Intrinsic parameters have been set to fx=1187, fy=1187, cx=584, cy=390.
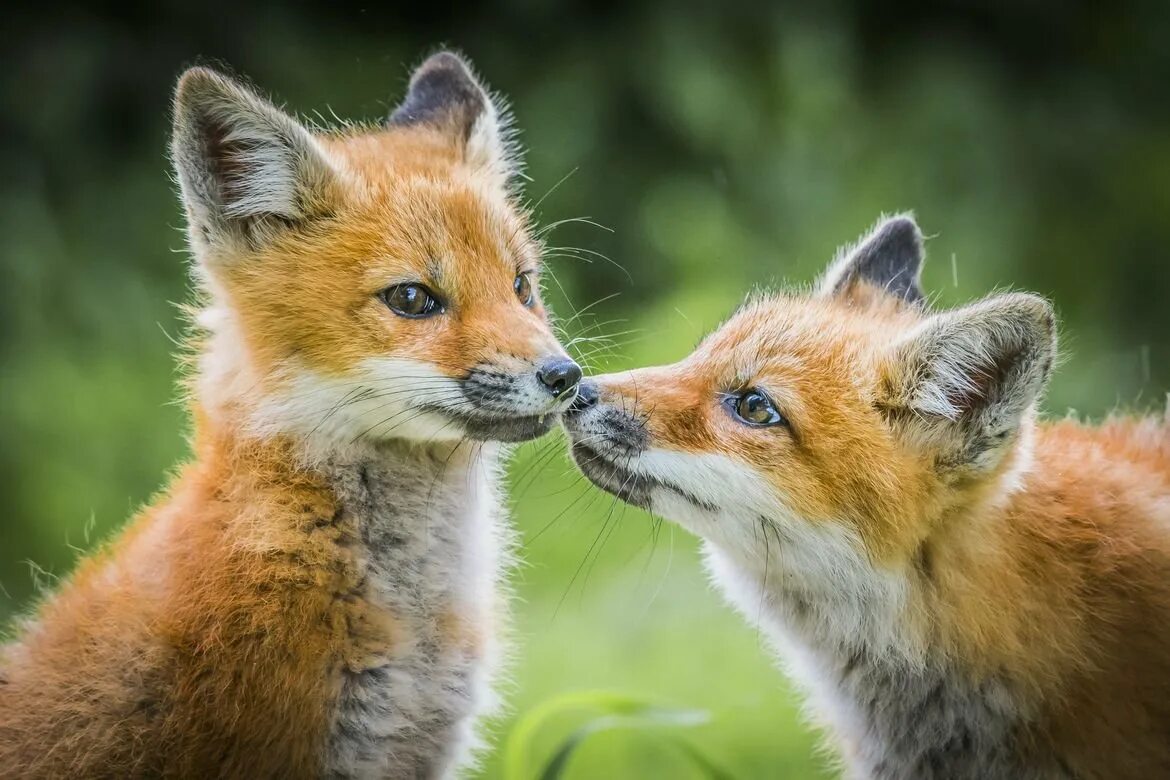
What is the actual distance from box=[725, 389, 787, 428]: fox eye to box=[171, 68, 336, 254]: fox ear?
0.95 metres

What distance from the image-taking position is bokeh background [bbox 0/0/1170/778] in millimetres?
3291

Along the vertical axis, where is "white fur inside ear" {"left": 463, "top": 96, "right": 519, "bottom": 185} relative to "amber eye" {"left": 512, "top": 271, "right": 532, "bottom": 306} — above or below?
above

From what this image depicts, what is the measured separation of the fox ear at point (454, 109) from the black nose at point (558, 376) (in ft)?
2.47

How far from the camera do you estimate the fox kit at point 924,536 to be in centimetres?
223

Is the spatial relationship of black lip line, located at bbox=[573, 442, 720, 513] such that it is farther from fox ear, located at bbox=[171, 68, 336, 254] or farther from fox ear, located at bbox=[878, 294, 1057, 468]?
fox ear, located at bbox=[171, 68, 336, 254]

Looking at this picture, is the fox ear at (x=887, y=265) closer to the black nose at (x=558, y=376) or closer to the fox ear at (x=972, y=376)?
the fox ear at (x=972, y=376)

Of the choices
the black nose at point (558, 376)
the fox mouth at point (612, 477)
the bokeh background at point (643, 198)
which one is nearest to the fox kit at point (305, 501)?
the black nose at point (558, 376)

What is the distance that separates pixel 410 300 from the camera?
2402mm

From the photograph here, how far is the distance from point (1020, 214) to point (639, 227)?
4.02 ft

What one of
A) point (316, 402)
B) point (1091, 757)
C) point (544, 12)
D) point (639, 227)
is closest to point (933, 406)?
point (1091, 757)

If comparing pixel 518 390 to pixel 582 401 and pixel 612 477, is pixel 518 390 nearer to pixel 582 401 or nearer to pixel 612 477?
pixel 582 401

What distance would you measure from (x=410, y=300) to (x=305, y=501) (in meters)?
0.45

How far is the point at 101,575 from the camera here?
247 centimetres

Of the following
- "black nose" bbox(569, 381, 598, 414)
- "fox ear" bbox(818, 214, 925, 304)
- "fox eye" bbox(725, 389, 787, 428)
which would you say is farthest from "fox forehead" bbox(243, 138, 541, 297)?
"fox ear" bbox(818, 214, 925, 304)
